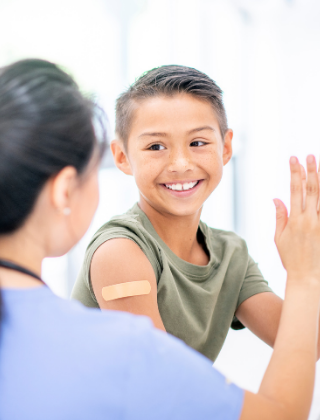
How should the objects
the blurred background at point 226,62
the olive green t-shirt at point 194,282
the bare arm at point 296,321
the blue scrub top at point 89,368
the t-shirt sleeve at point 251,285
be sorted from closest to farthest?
the blue scrub top at point 89,368, the bare arm at point 296,321, the olive green t-shirt at point 194,282, the t-shirt sleeve at point 251,285, the blurred background at point 226,62

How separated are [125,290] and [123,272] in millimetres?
32

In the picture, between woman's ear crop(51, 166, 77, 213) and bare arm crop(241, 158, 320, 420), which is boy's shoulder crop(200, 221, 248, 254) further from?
woman's ear crop(51, 166, 77, 213)

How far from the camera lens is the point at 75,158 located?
1.65ft

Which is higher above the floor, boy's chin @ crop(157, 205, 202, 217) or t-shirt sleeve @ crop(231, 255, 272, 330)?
boy's chin @ crop(157, 205, 202, 217)

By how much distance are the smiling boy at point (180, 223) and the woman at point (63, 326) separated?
0.31 metres

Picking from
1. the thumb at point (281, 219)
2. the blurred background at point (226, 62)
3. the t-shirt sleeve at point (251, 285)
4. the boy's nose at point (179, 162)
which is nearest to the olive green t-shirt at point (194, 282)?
the t-shirt sleeve at point (251, 285)

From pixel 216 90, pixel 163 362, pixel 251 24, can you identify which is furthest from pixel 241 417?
pixel 251 24

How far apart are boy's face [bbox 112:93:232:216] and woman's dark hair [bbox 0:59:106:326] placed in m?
0.43

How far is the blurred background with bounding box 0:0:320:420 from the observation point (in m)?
2.11

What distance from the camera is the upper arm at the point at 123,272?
0.78 m

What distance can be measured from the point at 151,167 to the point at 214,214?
181 cm

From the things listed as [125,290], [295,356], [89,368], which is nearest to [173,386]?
[89,368]

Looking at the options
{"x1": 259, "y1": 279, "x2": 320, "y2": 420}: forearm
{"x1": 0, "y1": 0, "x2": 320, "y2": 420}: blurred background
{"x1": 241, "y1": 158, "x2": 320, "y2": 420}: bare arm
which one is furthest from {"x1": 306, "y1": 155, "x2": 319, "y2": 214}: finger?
{"x1": 0, "y1": 0, "x2": 320, "y2": 420}: blurred background

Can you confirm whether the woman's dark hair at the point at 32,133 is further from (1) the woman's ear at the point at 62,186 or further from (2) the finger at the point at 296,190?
(2) the finger at the point at 296,190
